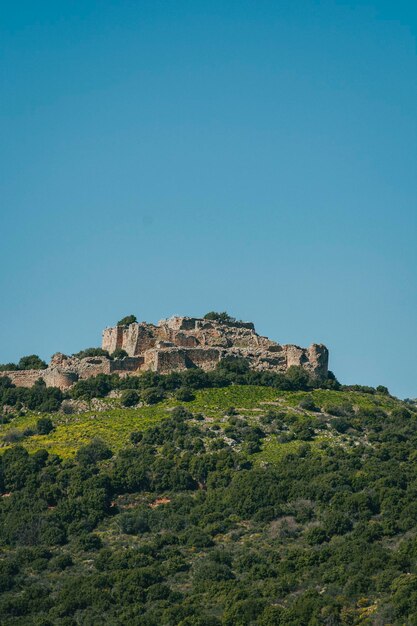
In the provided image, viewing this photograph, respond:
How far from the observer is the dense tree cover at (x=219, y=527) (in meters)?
69.4

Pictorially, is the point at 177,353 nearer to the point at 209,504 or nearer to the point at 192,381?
the point at 192,381

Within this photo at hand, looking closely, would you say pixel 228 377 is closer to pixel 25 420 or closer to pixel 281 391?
pixel 281 391

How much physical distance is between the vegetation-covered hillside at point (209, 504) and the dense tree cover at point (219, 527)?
9cm

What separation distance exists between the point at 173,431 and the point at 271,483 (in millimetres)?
8435

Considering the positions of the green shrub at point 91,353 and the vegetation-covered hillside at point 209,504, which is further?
the green shrub at point 91,353

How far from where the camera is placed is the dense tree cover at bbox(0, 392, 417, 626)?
69.4 m

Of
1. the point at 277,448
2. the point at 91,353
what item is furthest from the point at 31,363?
the point at 277,448

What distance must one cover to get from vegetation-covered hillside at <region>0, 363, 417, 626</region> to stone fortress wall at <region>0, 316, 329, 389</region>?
63.9 inches

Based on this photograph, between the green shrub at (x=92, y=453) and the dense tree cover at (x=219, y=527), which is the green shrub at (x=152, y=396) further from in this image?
the green shrub at (x=92, y=453)

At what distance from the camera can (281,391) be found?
95000mm

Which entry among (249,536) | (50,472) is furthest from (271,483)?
(50,472)

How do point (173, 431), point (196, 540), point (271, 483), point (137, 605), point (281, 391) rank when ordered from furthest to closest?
point (281, 391) < point (173, 431) < point (271, 483) < point (196, 540) < point (137, 605)

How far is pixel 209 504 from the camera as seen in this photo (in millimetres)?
80375

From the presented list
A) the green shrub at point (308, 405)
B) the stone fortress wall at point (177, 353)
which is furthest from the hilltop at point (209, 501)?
the stone fortress wall at point (177, 353)
